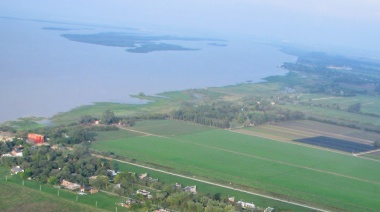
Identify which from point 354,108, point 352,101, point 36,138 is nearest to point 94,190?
point 36,138

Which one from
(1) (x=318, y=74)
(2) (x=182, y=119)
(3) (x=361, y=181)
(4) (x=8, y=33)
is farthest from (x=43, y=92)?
(4) (x=8, y=33)

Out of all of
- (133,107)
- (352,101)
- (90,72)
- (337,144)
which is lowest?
(352,101)

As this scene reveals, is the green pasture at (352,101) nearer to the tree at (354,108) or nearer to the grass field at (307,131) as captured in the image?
the tree at (354,108)

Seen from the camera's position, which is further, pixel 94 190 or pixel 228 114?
pixel 228 114

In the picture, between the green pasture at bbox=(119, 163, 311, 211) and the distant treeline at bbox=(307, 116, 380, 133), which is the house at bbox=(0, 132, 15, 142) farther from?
the distant treeline at bbox=(307, 116, 380, 133)

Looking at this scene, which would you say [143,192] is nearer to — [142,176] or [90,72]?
[142,176]

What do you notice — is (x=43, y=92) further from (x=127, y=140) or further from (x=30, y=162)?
(x=30, y=162)
